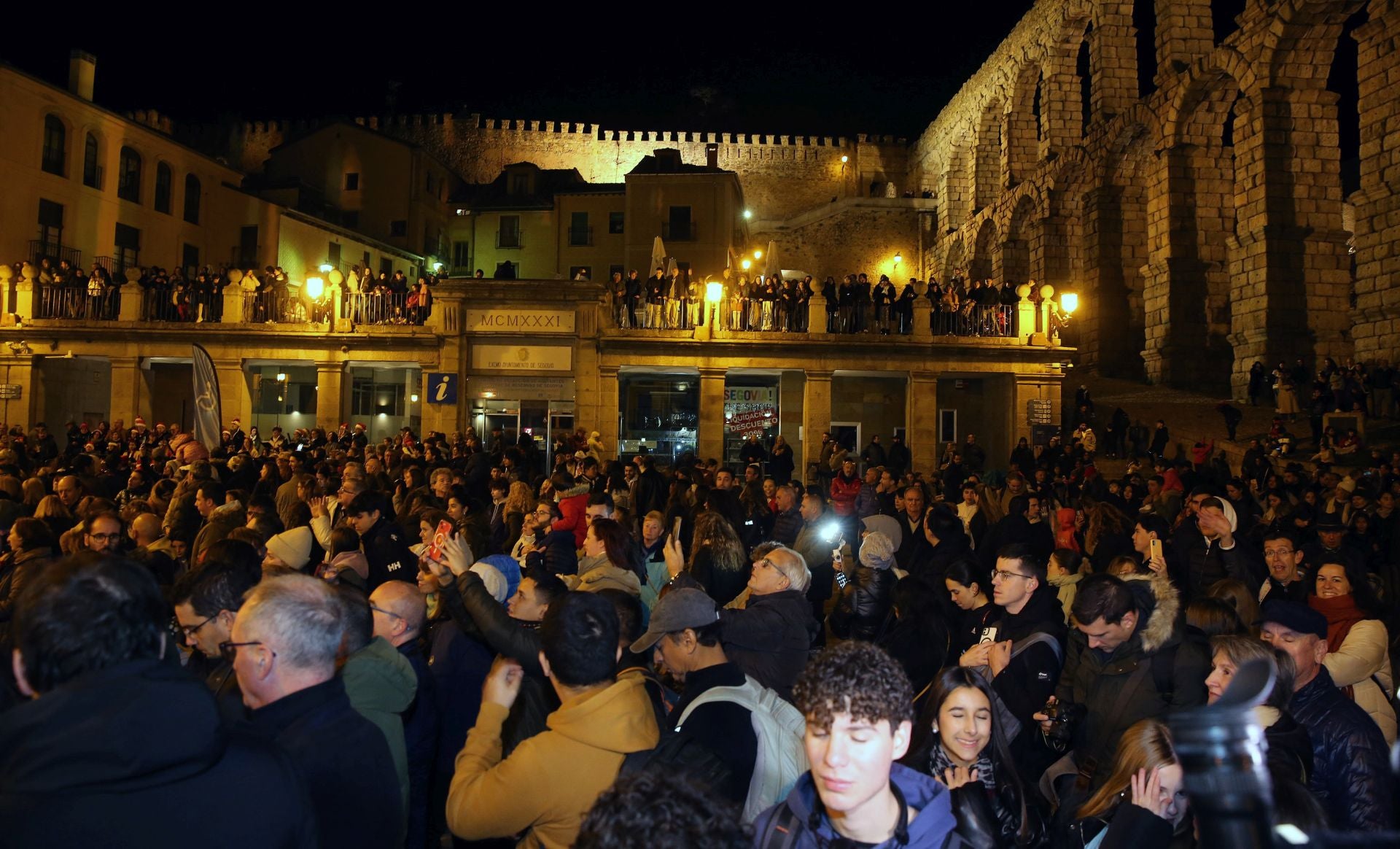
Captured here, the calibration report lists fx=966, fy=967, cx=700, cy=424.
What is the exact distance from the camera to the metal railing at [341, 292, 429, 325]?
2294cm

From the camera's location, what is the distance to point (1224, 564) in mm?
7344

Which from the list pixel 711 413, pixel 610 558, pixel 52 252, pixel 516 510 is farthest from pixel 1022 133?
pixel 610 558

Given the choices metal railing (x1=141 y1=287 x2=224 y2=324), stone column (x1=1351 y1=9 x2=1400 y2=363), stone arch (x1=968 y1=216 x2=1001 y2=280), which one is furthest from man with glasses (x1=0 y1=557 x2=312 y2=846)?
stone arch (x1=968 y1=216 x2=1001 y2=280)

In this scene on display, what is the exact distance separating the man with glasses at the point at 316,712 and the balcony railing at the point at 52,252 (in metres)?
32.1

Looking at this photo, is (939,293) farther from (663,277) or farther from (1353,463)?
(1353,463)

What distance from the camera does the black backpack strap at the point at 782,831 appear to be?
2.51m

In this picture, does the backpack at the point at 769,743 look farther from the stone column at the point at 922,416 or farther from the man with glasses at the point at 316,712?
the stone column at the point at 922,416

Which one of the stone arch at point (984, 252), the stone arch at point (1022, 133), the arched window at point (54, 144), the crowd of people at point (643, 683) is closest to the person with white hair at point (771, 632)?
the crowd of people at point (643, 683)

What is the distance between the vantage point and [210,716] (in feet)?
7.22

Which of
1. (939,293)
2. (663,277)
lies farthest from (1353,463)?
(663,277)

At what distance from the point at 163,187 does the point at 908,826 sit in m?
40.0

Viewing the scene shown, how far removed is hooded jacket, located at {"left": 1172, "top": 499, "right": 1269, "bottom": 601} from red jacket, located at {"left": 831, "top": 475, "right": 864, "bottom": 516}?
480 centimetres

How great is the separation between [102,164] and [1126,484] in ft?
112

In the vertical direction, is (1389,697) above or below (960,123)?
Result: below
